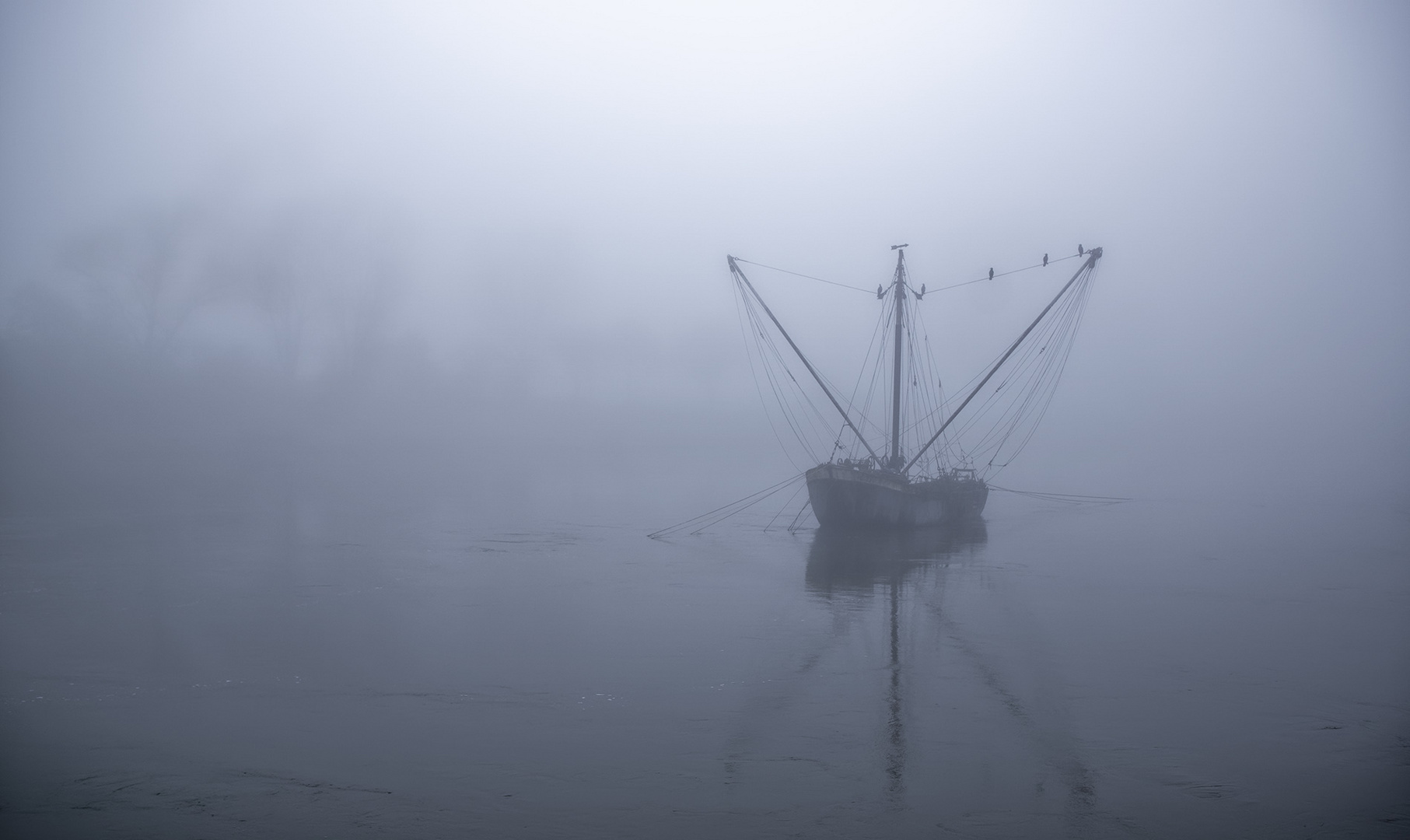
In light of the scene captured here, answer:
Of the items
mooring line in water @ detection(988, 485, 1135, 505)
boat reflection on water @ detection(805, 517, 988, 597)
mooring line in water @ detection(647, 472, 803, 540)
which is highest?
mooring line in water @ detection(988, 485, 1135, 505)

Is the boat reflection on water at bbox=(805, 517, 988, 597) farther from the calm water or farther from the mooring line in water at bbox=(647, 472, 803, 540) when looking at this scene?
the mooring line in water at bbox=(647, 472, 803, 540)

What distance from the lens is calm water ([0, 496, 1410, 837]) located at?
11.9 metres

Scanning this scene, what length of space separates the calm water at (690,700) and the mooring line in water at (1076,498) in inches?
1866

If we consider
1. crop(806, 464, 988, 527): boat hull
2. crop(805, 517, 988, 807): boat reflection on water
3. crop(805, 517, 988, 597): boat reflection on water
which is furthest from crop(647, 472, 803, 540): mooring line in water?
crop(805, 517, 988, 807): boat reflection on water

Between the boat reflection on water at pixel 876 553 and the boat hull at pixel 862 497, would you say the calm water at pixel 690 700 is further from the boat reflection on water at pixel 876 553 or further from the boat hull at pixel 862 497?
the boat hull at pixel 862 497

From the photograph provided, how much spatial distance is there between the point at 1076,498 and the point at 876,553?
190 ft

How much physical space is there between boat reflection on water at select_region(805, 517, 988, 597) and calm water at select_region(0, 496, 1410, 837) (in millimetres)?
499

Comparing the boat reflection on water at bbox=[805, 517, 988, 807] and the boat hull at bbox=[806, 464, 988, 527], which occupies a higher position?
the boat hull at bbox=[806, 464, 988, 527]

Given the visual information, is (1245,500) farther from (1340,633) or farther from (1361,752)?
(1361,752)

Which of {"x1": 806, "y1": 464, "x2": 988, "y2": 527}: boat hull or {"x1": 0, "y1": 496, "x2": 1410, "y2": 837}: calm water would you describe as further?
{"x1": 806, "y1": 464, "x2": 988, "y2": 527}: boat hull

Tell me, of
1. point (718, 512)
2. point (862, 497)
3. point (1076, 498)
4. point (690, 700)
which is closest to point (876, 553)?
point (862, 497)

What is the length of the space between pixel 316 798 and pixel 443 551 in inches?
1229

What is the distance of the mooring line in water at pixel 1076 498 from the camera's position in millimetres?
85312

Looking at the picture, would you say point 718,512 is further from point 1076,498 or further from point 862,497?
point 1076,498
